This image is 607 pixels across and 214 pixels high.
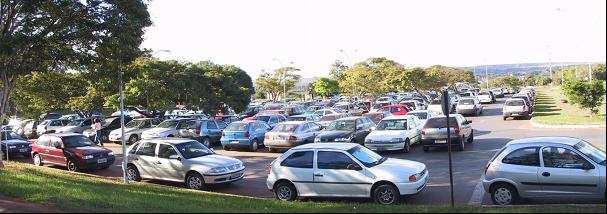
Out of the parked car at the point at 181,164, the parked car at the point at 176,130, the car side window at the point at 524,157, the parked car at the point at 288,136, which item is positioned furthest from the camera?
the parked car at the point at 176,130

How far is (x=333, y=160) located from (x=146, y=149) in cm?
680

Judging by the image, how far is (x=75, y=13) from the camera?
18.1 m

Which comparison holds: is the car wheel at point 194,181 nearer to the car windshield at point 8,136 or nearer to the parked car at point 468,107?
the car windshield at point 8,136

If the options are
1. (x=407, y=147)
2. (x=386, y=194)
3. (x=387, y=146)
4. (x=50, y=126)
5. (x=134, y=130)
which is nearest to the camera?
(x=386, y=194)

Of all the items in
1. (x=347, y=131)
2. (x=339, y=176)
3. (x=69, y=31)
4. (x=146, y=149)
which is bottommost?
(x=339, y=176)

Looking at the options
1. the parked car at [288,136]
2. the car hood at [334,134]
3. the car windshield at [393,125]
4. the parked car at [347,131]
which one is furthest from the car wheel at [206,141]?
the car windshield at [393,125]

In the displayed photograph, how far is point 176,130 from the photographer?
28328 millimetres

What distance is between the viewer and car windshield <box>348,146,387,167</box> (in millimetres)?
12969

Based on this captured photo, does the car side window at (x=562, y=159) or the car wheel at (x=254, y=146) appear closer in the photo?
the car side window at (x=562, y=159)

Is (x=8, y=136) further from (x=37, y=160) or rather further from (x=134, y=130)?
(x=134, y=130)

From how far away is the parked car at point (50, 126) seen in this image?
35.2m

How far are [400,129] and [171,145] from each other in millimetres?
9324

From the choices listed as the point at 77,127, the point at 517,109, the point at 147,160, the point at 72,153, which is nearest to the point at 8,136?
the point at 77,127

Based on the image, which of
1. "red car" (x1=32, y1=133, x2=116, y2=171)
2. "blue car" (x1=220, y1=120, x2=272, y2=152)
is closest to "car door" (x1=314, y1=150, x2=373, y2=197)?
"red car" (x1=32, y1=133, x2=116, y2=171)
